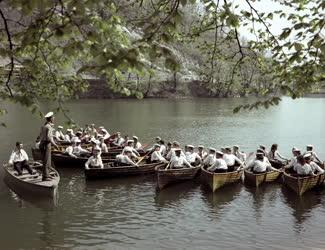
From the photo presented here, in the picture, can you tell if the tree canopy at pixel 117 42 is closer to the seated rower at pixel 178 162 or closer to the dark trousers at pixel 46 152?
the dark trousers at pixel 46 152

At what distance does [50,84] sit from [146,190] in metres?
10.1

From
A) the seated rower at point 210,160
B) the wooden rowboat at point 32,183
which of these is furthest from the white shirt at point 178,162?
the wooden rowboat at point 32,183

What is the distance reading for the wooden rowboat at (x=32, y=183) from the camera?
16.7m

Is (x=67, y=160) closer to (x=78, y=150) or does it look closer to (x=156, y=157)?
(x=78, y=150)

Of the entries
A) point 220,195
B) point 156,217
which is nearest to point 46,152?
point 156,217

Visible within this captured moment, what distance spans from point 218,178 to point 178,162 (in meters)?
2.14

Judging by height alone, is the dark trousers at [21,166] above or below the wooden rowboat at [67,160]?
above

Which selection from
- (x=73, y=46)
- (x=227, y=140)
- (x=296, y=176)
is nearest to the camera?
(x=73, y=46)

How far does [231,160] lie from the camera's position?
19.9 m

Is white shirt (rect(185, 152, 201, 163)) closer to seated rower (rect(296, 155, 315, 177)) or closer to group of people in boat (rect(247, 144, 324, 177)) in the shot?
group of people in boat (rect(247, 144, 324, 177))

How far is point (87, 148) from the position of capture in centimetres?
2525

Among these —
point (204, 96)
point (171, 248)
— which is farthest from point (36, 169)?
point (204, 96)

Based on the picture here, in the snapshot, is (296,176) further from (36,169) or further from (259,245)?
(36,169)

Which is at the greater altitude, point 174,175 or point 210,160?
point 210,160
